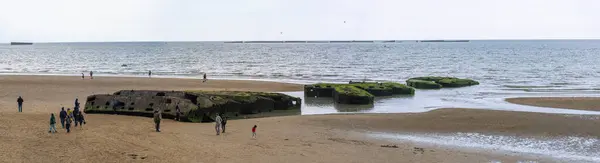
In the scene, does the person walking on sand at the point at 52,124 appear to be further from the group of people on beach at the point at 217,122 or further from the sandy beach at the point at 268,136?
the group of people on beach at the point at 217,122

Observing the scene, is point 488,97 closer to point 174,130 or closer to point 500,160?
point 500,160

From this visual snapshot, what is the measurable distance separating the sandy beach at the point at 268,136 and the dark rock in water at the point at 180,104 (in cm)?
95

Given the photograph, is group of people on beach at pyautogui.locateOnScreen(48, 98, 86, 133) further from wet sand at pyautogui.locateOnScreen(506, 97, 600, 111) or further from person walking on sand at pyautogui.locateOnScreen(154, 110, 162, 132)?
wet sand at pyautogui.locateOnScreen(506, 97, 600, 111)

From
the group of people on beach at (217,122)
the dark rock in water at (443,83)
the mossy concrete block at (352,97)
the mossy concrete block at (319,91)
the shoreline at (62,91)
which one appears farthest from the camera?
the dark rock in water at (443,83)

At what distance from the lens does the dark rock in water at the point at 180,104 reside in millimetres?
28938

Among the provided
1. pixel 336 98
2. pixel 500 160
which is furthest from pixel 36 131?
pixel 336 98

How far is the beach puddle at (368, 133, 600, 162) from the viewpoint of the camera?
2107 centimetres

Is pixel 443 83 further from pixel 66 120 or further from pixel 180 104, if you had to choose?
pixel 66 120

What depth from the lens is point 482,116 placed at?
3136cm

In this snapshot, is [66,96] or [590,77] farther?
[590,77]

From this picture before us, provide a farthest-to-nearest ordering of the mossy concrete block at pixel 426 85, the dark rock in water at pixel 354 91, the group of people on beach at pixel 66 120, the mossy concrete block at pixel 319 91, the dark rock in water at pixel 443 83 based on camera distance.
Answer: the dark rock in water at pixel 443 83
the mossy concrete block at pixel 426 85
the mossy concrete block at pixel 319 91
the dark rock in water at pixel 354 91
the group of people on beach at pixel 66 120

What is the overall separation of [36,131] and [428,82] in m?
38.5

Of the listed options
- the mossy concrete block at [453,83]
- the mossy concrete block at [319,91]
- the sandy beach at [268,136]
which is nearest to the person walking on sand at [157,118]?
the sandy beach at [268,136]

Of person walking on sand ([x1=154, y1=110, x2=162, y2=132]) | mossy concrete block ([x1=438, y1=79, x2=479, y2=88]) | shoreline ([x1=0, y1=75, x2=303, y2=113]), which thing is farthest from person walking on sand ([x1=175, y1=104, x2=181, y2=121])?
mossy concrete block ([x1=438, y1=79, x2=479, y2=88])
